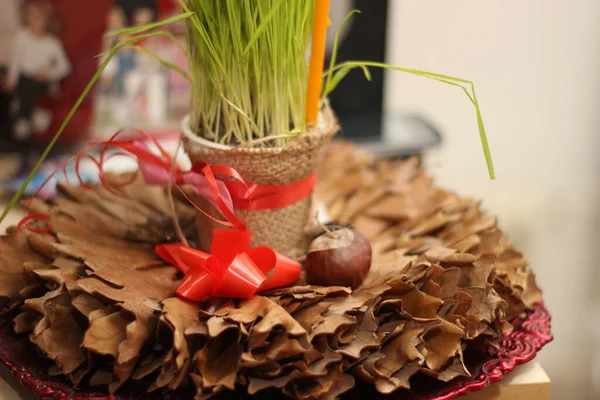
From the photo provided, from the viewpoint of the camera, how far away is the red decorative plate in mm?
530

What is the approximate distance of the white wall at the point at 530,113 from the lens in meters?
1.28

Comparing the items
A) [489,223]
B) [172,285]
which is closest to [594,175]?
[489,223]

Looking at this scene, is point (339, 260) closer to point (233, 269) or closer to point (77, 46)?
point (233, 269)

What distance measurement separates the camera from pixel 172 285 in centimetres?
61

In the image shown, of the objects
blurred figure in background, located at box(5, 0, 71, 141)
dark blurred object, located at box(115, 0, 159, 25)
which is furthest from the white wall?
blurred figure in background, located at box(5, 0, 71, 141)

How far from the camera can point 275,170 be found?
2.01 ft

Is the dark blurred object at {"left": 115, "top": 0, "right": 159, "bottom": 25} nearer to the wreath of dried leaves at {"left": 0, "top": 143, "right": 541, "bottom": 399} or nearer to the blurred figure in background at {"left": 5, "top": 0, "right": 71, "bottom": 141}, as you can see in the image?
the blurred figure in background at {"left": 5, "top": 0, "right": 71, "bottom": 141}

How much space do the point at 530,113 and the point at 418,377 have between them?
0.94 meters

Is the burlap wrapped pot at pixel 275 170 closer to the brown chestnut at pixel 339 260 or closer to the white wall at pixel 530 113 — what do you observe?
the brown chestnut at pixel 339 260

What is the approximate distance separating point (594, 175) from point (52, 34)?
3.43ft

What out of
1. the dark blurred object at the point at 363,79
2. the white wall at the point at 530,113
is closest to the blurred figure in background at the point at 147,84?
the dark blurred object at the point at 363,79

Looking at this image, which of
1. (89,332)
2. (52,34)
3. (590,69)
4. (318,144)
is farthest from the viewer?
(590,69)

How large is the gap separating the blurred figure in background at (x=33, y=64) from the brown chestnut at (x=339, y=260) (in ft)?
2.05

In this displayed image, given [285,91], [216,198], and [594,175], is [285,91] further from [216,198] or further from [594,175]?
[594,175]
